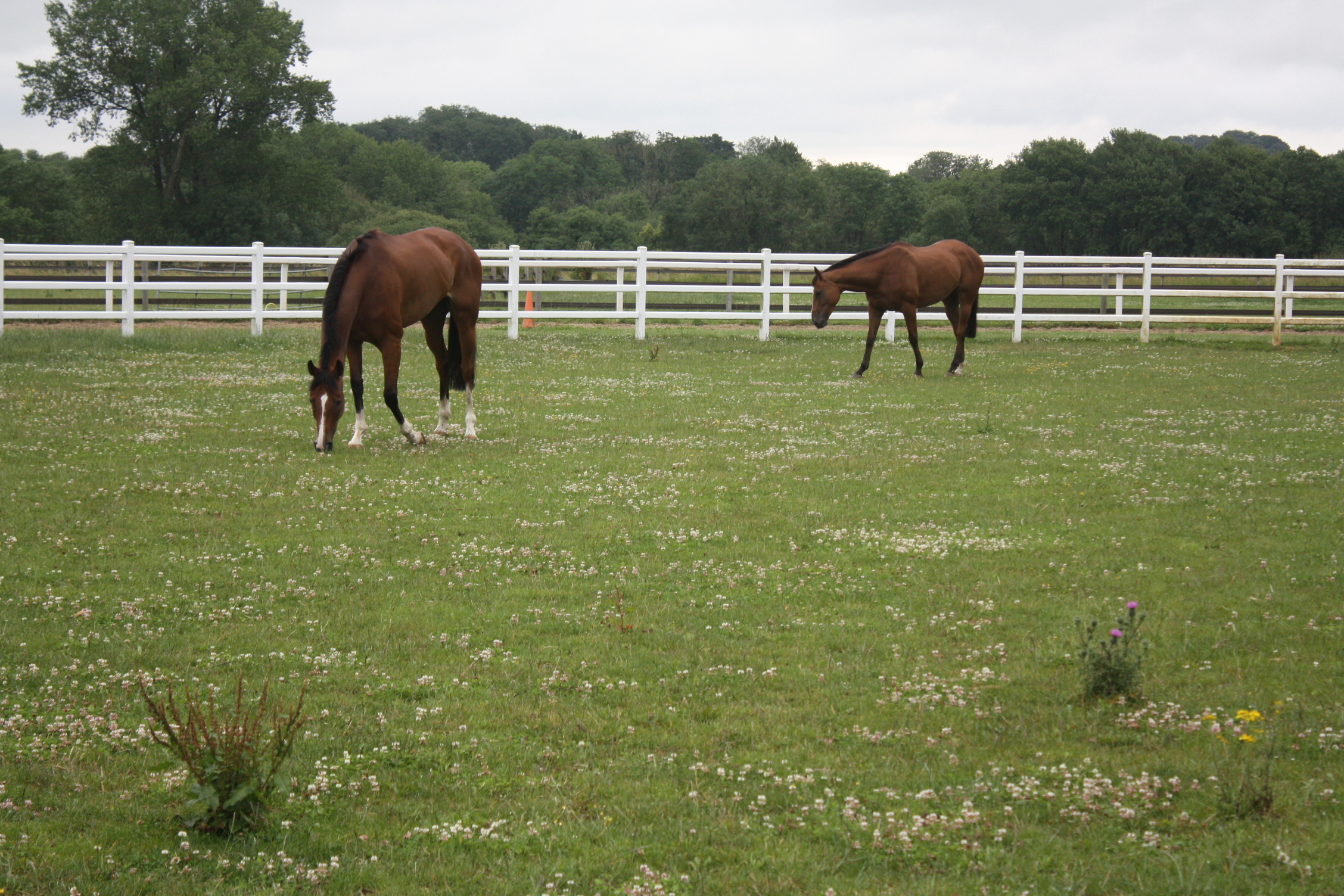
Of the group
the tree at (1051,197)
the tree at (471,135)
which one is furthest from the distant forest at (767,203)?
the tree at (471,135)

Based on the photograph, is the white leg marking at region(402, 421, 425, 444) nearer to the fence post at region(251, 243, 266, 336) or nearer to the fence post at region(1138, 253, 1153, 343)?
the fence post at region(251, 243, 266, 336)

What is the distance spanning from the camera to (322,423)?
440 inches

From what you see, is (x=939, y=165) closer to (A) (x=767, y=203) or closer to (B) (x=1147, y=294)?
(A) (x=767, y=203)

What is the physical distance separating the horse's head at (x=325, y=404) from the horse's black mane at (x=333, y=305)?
0.09 meters

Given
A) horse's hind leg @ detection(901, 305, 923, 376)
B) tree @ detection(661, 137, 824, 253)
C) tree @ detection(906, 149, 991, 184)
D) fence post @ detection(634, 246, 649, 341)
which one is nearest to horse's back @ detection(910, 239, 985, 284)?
horse's hind leg @ detection(901, 305, 923, 376)

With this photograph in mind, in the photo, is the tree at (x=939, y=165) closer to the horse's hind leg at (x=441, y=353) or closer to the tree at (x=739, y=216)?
the tree at (x=739, y=216)

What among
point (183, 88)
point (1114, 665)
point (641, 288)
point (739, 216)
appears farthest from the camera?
point (739, 216)

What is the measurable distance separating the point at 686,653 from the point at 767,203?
222ft

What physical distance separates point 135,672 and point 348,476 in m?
4.93

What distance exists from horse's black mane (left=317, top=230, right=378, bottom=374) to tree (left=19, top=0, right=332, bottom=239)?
43758mm

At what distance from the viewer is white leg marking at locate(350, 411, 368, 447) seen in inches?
460

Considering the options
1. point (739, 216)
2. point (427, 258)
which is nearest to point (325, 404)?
point (427, 258)

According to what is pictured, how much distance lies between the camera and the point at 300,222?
57.7 m

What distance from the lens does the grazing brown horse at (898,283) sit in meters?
19.0
